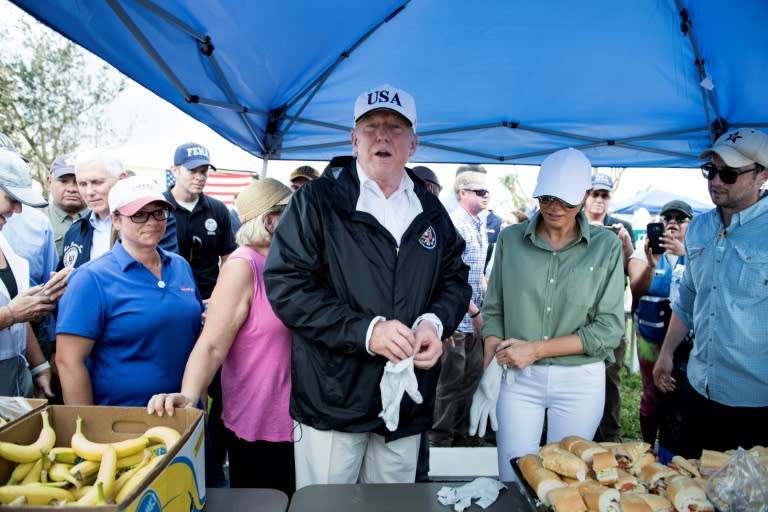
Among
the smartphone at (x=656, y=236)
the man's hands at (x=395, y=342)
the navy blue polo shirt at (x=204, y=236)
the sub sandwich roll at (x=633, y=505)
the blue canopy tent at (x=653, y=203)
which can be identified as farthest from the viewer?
the blue canopy tent at (x=653, y=203)

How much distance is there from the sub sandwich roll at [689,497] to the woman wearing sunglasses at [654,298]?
2513mm

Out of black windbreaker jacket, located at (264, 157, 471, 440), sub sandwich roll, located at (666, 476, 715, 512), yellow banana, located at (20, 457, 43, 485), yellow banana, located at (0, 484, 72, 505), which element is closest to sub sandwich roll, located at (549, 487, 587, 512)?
sub sandwich roll, located at (666, 476, 715, 512)

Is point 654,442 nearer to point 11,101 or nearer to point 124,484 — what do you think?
point 124,484

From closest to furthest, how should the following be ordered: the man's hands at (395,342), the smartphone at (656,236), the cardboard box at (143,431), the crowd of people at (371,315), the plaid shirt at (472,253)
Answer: the cardboard box at (143,431) → the man's hands at (395,342) → the crowd of people at (371,315) → the smartphone at (656,236) → the plaid shirt at (472,253)

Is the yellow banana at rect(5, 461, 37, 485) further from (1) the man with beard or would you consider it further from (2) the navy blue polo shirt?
(2) the navy blue polo shirt

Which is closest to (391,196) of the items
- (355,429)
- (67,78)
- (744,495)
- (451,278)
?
(451,278)

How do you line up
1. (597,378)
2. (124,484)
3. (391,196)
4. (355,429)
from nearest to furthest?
(124,484), (355,429), (391,196), (597,378)

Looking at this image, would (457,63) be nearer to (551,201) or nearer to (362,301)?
(551,201)

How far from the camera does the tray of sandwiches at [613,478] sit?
1226mm

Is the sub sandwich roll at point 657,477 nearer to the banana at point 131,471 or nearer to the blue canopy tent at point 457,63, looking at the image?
the banana at point 131,471

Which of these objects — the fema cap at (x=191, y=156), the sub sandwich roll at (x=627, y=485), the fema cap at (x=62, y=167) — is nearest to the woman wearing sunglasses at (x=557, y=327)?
the sub sandwich roll at (x=627, y=485)

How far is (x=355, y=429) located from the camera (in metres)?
1.69

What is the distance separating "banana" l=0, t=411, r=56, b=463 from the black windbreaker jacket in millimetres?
734

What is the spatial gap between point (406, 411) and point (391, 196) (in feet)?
2.76
